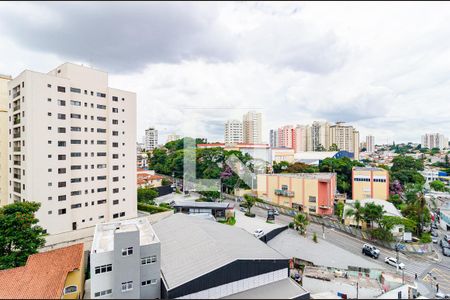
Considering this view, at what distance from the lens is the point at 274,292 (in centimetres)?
1066

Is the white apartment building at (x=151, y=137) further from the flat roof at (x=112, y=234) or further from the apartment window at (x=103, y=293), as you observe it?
the apartment window at (x=103, y=293)

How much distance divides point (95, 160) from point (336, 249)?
19.9 metres

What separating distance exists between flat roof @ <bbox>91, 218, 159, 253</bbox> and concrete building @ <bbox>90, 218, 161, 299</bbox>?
46 mm

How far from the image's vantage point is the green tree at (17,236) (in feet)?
42.5

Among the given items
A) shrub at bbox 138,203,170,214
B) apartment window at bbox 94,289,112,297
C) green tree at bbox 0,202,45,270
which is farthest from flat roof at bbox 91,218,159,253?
shrub at bbox 138,203,170,214

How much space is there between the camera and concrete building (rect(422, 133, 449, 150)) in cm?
9403

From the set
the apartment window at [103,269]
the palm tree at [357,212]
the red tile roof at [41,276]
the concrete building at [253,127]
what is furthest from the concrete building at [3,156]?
the concrete building at [253,127]

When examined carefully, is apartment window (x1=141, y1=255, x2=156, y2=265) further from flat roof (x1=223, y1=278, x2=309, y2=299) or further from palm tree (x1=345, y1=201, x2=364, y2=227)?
palm tree (x1=345, y1=201, x2=364, y2=227)

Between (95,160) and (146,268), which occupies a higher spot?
(95,160)

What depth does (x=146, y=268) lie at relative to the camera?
10.4 metres

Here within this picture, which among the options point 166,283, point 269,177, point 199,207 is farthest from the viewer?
point 269,177

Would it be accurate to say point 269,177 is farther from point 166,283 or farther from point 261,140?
point 261,140

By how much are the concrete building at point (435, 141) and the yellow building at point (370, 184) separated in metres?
90.5

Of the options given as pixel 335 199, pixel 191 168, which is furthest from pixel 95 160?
pixel 335 199
